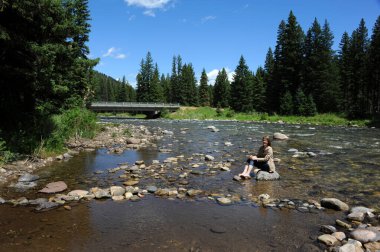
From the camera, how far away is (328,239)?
21.7ft

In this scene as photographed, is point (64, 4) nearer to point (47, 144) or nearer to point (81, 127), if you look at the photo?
point (47, 144)

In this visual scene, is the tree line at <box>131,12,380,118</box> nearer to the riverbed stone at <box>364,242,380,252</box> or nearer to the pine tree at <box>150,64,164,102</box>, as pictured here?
the pine tree at <box>150,64,164,102</box>

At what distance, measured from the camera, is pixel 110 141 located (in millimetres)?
24547

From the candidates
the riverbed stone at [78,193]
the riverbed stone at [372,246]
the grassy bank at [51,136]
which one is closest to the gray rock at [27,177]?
the grassy bank at [51,136]

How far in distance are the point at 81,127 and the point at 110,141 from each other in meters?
2.49

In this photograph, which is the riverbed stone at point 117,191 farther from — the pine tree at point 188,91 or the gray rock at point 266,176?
the pine tree at point 188,91

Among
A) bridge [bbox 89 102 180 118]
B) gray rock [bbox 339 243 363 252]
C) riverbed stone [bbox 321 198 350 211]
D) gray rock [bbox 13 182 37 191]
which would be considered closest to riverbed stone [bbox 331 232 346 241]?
gray rock [bbox 339 243 363 252]

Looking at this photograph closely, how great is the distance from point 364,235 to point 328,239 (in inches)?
31.8

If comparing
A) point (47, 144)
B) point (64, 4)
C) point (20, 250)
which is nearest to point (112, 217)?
point (20, 250)

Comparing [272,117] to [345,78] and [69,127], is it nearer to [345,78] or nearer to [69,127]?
→ [345,78]

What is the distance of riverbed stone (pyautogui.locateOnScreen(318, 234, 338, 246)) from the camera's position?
6535 mm

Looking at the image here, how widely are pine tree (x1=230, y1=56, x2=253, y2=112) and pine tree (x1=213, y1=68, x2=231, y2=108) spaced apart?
60.5 feet

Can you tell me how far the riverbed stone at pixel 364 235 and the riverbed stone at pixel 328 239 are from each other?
19.8 inches

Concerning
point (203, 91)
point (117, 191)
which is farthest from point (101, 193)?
point (203, 91)
